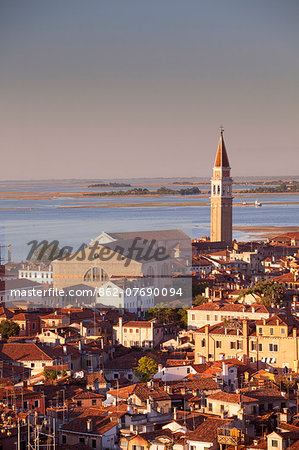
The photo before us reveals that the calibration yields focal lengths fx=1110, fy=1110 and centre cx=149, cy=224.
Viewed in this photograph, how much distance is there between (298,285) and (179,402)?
14.8 meters

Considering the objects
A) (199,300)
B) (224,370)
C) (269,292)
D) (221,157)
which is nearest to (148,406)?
(224,370)

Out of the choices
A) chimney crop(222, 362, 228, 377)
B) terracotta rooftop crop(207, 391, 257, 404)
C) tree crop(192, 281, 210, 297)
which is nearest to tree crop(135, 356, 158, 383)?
chimney crop(222, 362, 228, 377)

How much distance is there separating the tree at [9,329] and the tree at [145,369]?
4.78 m

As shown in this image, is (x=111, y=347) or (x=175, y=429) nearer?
(x=175, y=429)

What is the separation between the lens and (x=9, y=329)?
21938mm

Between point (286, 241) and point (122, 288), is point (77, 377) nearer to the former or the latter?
point (122, 288)

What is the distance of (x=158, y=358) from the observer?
18609 mm

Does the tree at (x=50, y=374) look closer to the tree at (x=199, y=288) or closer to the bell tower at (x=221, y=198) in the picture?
the tree at (x=199, y=288)

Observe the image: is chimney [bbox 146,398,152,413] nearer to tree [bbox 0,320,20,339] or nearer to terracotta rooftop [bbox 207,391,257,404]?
terracotta rooftop [bbox 207,391,257,404]

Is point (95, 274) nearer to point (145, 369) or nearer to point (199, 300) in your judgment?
point (199, 300)

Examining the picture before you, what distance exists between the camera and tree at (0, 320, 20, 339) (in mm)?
21714

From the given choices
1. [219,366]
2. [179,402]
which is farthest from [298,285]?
[179,402]

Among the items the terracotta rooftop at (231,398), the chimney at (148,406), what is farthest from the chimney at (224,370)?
the chimney at (148,406)

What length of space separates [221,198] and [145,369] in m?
38.2
